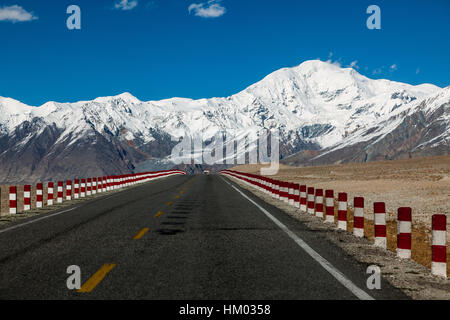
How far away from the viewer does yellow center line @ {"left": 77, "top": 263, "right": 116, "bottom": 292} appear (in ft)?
20.7

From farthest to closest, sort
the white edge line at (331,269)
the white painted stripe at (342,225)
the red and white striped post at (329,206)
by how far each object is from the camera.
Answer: the red and white striped post at (329,206)
the white painted stripe at (342,225)
the white edge line at (331,269)

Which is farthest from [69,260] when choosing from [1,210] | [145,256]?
[1,210]

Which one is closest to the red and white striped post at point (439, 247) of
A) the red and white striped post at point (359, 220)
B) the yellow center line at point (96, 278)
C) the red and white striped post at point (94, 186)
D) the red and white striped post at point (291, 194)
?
the red and white striped post at point (359, 220)

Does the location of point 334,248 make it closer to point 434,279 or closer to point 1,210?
point 434,279

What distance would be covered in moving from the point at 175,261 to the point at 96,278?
1518mm

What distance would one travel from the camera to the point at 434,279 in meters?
7.34

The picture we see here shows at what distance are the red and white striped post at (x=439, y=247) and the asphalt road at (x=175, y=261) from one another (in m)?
1.01

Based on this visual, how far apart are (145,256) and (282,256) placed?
223 cm

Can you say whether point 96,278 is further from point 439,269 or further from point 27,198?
Answer: point 27,198

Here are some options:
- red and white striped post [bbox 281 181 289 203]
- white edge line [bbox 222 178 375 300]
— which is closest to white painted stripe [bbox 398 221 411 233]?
white edge line [bbox 222 178 375 300]

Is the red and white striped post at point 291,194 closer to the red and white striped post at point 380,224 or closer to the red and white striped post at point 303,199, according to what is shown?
the red and white striped post at point 303,199

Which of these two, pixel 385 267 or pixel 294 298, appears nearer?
pixel 294 298

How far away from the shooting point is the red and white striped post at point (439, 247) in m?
7.65
